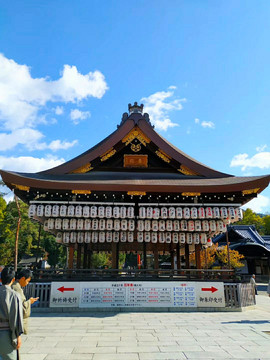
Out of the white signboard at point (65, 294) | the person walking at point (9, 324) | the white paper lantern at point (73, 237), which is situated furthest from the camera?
the white paper lantern at point (73, 237)

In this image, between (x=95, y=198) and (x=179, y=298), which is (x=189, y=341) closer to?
(x=179, y=298)

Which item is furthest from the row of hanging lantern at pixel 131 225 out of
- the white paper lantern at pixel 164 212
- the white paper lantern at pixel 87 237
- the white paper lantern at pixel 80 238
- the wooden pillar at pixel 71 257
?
the wooden pillar at pixel 71 257

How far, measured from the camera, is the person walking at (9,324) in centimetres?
374

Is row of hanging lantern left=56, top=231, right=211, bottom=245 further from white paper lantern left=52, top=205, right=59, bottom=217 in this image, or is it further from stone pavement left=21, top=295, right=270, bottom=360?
stone pavement left=21, top=295, right=270, bottom=360

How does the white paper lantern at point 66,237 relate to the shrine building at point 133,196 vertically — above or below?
below

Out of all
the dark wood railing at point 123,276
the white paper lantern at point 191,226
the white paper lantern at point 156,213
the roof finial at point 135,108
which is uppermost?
the roof finial at point 135,108

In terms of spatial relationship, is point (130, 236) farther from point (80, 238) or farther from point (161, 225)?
point (80, 238)

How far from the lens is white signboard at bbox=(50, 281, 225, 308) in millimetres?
10609

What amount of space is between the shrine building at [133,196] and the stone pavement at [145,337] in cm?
381

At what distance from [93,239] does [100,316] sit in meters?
3.88

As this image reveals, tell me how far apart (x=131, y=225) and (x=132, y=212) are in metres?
0.72

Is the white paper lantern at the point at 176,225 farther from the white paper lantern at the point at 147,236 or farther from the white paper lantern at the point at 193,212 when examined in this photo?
the white paper lantern at the point at 147,236

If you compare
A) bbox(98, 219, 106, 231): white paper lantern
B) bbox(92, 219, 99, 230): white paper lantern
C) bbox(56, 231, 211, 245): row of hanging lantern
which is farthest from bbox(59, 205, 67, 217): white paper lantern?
bbox(56, 231, 211, 245): row of hanging lantern

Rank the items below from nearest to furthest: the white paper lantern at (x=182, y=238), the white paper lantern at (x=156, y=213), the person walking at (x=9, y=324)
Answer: the person walking at (x=9, y=324), the white paper lantern at (x=156, y=213), the white paper lantern at (x=182, y=238)
